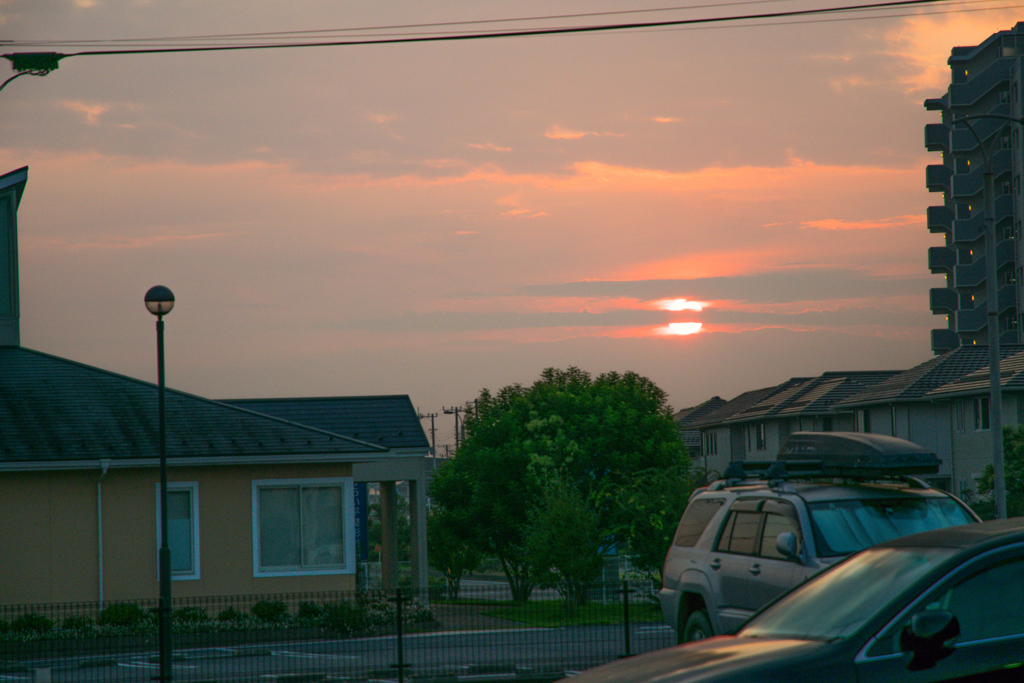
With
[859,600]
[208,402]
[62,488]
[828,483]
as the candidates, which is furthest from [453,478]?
[859,600]

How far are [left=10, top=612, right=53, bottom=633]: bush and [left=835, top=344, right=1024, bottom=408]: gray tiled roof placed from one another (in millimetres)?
45000

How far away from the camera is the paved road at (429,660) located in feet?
49.7

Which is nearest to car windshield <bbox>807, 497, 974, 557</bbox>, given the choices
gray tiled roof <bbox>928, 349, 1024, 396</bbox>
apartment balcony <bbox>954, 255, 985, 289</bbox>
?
gray tiled roof <bbox>928, 349, 1024, 396</bbox>

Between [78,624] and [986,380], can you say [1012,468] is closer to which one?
[986,380]

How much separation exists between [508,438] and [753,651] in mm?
42028

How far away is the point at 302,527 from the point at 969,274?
6532 cm

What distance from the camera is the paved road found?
15.1m

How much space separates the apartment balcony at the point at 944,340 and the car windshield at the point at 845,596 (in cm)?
8255

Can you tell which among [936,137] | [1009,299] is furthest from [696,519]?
[936,137]

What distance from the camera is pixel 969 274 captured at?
76.7 m

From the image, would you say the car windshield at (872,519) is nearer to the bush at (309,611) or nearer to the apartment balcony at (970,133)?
the bush at (309,611)

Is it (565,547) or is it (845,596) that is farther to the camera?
(565,547)

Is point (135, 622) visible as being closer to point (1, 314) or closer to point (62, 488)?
point (62, 488)

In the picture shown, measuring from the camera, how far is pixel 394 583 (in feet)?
97.5
